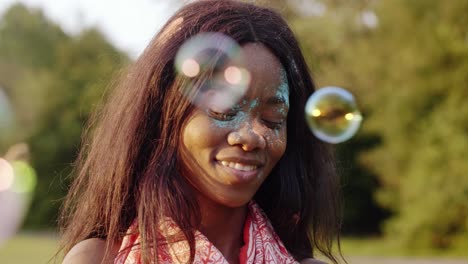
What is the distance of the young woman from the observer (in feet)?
6.87

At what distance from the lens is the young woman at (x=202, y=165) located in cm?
209

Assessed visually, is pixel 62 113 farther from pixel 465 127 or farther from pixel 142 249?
pixel 142 249

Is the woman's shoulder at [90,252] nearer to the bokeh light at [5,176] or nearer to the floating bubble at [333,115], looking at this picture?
the floating bubble at [333,115]

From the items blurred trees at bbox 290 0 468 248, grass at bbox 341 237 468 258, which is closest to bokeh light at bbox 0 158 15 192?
blurred trees at bbox 290 0 468 248

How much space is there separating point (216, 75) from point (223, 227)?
43cm

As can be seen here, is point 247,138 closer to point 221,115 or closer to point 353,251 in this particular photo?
point 221,115

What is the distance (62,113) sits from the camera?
2962 centimetres

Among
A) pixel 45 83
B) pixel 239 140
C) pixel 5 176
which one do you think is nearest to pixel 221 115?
pixel 239 140

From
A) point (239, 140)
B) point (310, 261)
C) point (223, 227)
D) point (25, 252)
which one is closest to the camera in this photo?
point (239, 140)

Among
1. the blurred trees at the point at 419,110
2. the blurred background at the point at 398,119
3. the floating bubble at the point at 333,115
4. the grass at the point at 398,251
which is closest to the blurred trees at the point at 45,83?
the blurred background at the point at 398,119

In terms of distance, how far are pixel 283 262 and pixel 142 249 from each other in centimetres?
44

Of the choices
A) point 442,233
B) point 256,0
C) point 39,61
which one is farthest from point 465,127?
point 39,61

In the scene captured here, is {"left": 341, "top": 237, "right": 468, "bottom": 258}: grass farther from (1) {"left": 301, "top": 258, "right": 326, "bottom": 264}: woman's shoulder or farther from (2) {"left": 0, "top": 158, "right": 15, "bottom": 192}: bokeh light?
(1) {"left": 301, "top": 258, "right": 326, "bottom": 264}: woman's shoulder

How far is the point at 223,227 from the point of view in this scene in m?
2.22
